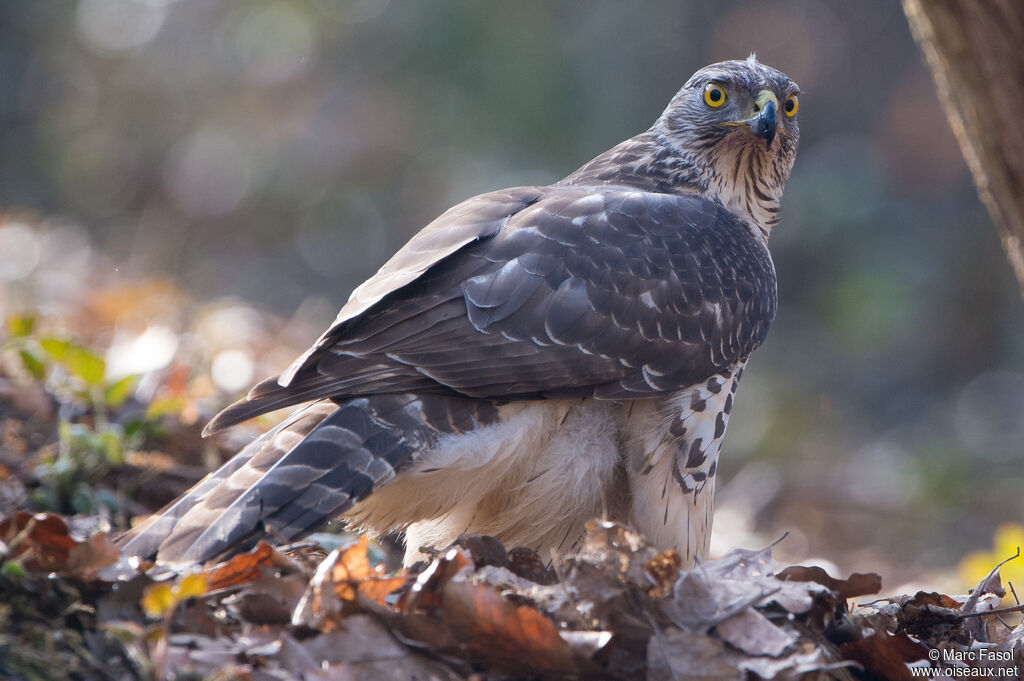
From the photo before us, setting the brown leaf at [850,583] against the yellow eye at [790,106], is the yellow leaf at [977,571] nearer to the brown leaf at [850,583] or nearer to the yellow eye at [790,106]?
the brown leaf at [850,583]

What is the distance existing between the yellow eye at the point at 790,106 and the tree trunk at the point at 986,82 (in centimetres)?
83

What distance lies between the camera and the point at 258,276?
1331 cm

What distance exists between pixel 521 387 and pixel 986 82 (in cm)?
199

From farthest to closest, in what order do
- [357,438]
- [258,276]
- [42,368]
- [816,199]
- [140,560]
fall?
[258,276] < [816,199] < [42,368] < [357,438] < [140,560]

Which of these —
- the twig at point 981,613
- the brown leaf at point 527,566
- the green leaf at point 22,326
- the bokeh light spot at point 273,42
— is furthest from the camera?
the bokeh light spot at point 273,42

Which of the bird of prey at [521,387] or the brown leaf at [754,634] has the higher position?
the bird of prey at [521,387]

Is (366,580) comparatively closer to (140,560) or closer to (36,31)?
(140,560)

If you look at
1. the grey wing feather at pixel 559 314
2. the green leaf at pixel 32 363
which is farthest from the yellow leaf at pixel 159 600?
the green leaf at pixel 32 363

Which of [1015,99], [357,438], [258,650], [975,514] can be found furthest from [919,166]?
[258,650]

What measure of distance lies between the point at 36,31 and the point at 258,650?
48.5 feet

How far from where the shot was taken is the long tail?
3.04 metres

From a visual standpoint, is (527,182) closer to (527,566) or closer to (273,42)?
(273,42)

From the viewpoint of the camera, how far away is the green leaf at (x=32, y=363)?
4828mm

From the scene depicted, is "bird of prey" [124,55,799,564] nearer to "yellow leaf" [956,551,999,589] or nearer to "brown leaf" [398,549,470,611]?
"brown leaf" [398,549,470,611]
